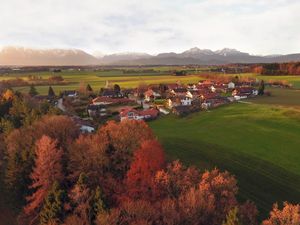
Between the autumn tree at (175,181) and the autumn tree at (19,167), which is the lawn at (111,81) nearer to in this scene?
the autumn tree at (19,167)

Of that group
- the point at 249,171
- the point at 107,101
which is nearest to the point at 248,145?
the point at 249,171

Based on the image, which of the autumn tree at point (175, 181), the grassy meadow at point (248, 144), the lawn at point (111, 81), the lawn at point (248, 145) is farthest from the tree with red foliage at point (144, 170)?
the lawn at point (111, 81)

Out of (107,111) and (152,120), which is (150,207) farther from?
(107,111)

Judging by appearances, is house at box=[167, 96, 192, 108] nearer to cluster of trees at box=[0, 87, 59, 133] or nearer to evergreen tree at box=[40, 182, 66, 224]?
cluster of trees at box=[0, 87, 59, 133]

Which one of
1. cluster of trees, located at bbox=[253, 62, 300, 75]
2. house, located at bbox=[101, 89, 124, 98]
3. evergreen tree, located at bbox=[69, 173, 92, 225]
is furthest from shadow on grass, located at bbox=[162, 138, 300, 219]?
cluster of trees, located at bbox=[253, 62, 300, 75]

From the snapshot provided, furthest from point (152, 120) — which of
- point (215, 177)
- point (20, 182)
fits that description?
point (215, 177)

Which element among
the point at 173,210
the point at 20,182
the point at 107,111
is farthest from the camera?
the point at 107,111

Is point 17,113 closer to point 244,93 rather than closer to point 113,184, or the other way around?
point 113,184
